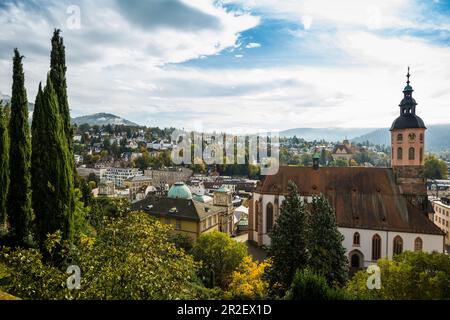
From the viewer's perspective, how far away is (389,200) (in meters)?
32.3

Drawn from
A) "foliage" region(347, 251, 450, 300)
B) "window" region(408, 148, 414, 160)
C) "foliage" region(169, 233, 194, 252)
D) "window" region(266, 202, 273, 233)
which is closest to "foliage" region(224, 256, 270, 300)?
"foliage" region(347, 251, 450, 300)

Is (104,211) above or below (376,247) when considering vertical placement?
above

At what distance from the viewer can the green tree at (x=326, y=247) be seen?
72.2 feet

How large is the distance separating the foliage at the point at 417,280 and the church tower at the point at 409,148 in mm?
17503

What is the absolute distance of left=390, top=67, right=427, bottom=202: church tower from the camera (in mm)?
32362

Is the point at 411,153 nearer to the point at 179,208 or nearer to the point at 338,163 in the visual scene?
the point at 179,208

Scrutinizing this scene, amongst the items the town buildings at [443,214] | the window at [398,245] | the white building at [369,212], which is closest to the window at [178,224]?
the white building at [369,212]

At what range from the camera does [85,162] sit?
150 meters

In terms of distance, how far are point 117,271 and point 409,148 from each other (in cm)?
3440

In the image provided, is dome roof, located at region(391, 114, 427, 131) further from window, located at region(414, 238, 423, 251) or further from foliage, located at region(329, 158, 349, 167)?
foliage, located at region(329, 158, 349, 167)

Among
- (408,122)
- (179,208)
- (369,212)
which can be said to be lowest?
(179,208)

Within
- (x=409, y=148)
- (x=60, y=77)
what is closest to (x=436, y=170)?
(x=409, y=148)

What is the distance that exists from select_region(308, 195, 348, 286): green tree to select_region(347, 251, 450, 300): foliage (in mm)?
4461

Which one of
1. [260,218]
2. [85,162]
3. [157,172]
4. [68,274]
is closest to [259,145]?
[157,172]
